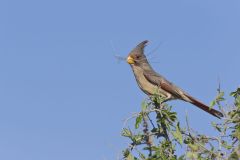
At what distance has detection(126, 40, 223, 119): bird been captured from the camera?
664 centimetres

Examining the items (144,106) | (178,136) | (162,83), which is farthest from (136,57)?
(178,136)

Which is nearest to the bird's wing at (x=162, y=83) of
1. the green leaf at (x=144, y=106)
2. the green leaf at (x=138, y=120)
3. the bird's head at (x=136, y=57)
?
the bird's head at (x=136, y=57)

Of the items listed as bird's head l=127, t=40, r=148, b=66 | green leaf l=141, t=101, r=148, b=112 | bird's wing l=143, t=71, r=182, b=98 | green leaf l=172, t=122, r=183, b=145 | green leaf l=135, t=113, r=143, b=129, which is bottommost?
green leaf l=172, t=122, r=183, b=145

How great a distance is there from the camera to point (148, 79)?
696 cm

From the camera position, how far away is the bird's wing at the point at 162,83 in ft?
21.9

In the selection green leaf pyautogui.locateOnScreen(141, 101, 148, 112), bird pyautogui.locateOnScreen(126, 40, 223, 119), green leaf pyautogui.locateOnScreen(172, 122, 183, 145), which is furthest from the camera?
bird pyautogui.locateOnScreen(126, 40, 223, 119)

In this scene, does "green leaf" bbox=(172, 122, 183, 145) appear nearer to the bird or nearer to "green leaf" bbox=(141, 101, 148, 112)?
"green leaf" bbox=(141, 101, 148, 112)

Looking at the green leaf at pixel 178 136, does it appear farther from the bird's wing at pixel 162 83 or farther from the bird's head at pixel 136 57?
the bird's head at pixel 136 57

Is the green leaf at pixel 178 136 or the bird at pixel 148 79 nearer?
the green leaf at pixel 178 136

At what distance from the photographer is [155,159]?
3.20m

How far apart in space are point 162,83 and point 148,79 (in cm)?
22

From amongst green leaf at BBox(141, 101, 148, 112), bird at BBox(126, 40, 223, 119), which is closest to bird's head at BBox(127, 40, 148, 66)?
bird at BBox(126, 40, 223, 119)

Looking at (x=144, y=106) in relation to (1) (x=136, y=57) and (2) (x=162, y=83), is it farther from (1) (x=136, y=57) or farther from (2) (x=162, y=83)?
(1) (x=136, y=57)

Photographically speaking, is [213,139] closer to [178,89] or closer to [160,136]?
[160,136]
